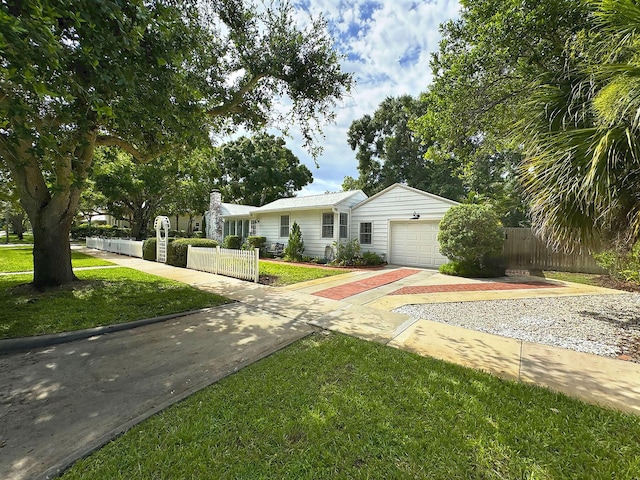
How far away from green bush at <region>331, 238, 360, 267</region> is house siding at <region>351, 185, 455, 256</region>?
1.02 meters

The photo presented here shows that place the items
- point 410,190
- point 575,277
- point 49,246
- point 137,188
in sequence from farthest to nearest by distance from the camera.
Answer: point 137,188, point 410,190, point 575,277, point 49,246

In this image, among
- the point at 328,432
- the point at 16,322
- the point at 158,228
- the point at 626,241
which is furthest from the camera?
the point at 158,228

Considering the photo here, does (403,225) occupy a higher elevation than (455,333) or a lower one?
higher

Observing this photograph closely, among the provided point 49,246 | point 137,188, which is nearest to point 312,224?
point 49,246

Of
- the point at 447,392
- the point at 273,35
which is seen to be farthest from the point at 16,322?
the point at 273,35

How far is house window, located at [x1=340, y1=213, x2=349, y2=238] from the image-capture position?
13.4 m

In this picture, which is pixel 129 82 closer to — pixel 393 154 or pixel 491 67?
pixel 491 67

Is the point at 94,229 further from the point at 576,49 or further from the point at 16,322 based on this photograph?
the point at 576,49

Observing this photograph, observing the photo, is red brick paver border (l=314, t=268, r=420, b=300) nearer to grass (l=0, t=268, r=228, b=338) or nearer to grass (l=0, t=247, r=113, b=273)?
grass (l=0, t=268, r=228, b=338)

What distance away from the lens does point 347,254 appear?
12.2 meters

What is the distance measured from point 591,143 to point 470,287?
5.50 metres

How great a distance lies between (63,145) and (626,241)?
8988 millimetres

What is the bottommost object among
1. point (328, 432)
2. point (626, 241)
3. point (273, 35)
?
point (328, 432)

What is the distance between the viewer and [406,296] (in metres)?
6.61
